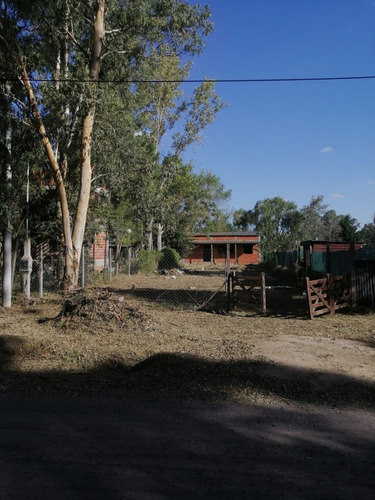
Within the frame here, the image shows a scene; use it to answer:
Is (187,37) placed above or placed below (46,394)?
above

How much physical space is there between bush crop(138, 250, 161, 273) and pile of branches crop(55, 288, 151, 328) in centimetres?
2019

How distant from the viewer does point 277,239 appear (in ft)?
185

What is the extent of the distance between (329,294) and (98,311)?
6.40 metres

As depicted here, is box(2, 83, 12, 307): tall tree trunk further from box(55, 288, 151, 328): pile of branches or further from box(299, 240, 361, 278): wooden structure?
box(299, 240, 361, 278): wooden structure

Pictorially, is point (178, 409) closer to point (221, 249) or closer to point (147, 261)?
point (147, 261)

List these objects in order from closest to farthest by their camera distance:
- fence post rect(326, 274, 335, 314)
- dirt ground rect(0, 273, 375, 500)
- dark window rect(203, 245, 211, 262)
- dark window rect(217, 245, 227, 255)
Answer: dirt ground rect(0, 273, 375, 500) < fence post rect(326, 274, 335, 314) < dark window rect(217, 245, 227, 255) < dark window rect(203, 245, 211, 262)

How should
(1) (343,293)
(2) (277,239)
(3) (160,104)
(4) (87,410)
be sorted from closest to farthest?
(4) (87,410), (1) (343,293), (3) (160,104), (2) (277,239)

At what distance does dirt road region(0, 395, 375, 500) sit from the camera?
3068 millimetres

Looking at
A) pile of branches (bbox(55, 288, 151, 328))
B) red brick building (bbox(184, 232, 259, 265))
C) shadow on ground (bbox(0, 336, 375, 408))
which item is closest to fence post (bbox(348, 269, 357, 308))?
pile of branches (bbox(55, 288, 151, 328))

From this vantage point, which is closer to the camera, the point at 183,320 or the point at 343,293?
the point at 183,320

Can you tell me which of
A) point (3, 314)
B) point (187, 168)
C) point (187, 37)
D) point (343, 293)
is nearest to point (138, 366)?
point (3, 314)

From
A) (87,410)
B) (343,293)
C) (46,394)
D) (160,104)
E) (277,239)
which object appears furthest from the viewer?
(277,239)

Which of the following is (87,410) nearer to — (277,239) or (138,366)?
(138,366)

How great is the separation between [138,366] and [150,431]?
89.5 inches
